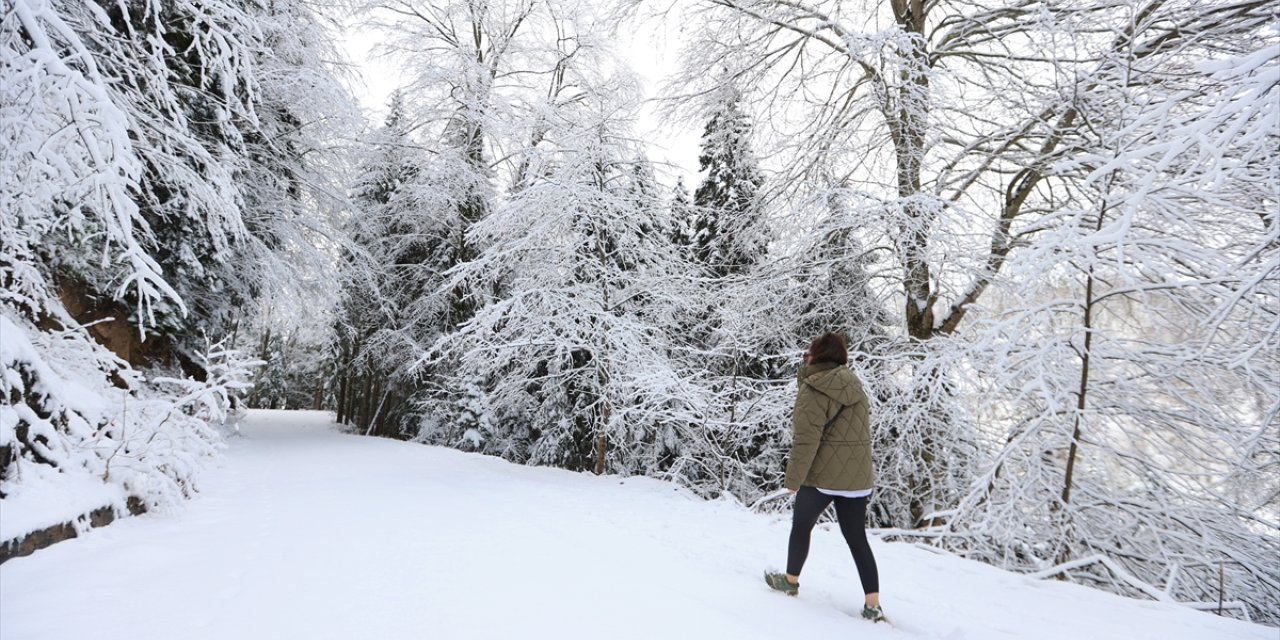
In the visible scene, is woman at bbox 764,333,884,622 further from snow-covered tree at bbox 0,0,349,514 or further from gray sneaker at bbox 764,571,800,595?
snow-covered tree at bbox 0,0,349,514

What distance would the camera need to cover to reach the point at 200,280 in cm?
929

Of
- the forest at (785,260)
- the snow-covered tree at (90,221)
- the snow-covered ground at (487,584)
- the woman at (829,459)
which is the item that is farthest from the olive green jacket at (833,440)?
the snow-covered tree at (90,221)

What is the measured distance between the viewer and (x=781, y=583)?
3332mm

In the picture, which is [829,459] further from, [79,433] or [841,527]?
[79,433]

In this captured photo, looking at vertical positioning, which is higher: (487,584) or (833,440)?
(833,440)

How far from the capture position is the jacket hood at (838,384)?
321 centimetres

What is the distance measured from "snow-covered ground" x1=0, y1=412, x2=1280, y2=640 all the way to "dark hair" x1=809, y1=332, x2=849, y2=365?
1.37 meters

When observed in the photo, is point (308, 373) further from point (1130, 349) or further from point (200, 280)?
point (1130, 349)

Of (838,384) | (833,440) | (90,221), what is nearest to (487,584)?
(833,440)

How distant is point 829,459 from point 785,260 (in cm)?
539

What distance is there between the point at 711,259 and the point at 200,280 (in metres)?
8.72

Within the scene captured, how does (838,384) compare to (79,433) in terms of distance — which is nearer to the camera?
(838,384)

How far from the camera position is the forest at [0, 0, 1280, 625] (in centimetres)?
354

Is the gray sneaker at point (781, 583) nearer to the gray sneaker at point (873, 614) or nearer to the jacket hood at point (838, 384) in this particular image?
the gray sneaker at point (873, 614)
